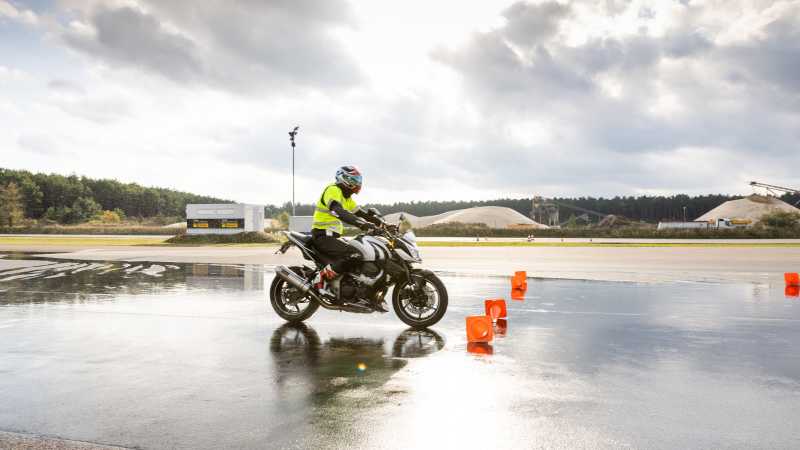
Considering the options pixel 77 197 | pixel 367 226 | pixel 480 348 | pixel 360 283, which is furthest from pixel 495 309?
pixel 77 197

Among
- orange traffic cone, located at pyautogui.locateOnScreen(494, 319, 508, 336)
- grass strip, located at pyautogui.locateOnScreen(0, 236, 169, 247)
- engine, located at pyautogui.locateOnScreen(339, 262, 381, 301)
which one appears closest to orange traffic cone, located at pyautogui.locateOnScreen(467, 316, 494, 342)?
orange traffic cone, located at pyautogui.locateOnScreen(494, 319, 508, 336)

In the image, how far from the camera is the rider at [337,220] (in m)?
7.93

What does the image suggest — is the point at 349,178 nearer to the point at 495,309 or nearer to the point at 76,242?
the point at 495,309

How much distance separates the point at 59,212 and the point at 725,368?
6130 inches

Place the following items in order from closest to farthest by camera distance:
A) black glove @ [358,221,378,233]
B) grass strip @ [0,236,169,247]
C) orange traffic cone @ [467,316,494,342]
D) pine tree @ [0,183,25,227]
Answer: orange traffic cone @ [467,316,494,342], black glove @ [358,221,378,233], grass strip @ [0,236,169,247], pine tree @ [0,183,25,227]

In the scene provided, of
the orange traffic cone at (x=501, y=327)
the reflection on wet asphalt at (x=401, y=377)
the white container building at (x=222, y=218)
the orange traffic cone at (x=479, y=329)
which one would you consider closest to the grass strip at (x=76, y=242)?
the white container building at (x=222, y=218)

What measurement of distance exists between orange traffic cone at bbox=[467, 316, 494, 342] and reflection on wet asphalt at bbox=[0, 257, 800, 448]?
160 millimetres

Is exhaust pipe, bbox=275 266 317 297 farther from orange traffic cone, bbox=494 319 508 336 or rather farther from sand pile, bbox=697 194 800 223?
sand pile, bbox=697 194 800 223

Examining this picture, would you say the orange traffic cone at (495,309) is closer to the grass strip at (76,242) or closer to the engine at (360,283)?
the engine at (360,283)

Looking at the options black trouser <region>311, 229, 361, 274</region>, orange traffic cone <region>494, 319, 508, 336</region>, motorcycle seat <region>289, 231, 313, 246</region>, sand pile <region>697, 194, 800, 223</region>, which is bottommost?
orange traffic cone <region>494, 319, 508, 336</region>

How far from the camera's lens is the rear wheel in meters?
8.84

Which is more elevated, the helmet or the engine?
the helmet

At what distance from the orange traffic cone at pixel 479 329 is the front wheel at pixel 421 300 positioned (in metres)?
0.77

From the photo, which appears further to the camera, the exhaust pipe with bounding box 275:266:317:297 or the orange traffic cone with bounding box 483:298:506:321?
the orange traffic cone with bounding box 483:298:506:321
